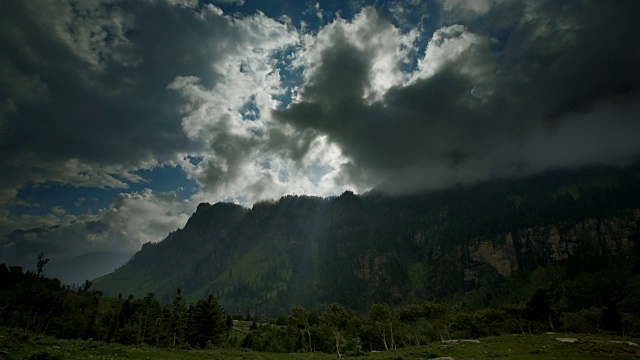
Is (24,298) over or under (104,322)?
over

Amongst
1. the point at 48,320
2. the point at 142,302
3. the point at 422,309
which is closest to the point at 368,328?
the point at 422,309

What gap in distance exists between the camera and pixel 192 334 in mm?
89312

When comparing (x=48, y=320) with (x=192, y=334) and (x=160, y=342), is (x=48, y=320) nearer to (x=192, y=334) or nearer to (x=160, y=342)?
(x=160, y=342)

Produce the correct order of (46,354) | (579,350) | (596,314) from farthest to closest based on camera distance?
(596,314) < (579,350) < (46,354)

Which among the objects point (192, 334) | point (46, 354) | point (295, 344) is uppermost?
point (46, 354)

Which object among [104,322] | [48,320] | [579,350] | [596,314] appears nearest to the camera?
[579,350]

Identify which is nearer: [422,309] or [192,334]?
[192,334]

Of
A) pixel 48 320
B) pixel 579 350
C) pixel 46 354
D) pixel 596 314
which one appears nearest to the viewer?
pixel 46 354

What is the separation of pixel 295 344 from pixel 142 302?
53.9m

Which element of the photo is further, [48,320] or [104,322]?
[104,322]

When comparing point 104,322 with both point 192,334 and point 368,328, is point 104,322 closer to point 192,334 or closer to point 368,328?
point 192,334

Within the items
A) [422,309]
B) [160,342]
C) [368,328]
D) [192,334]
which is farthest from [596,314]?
[160,342]

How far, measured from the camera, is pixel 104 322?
110 meters

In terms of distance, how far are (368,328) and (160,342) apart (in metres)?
62.2
